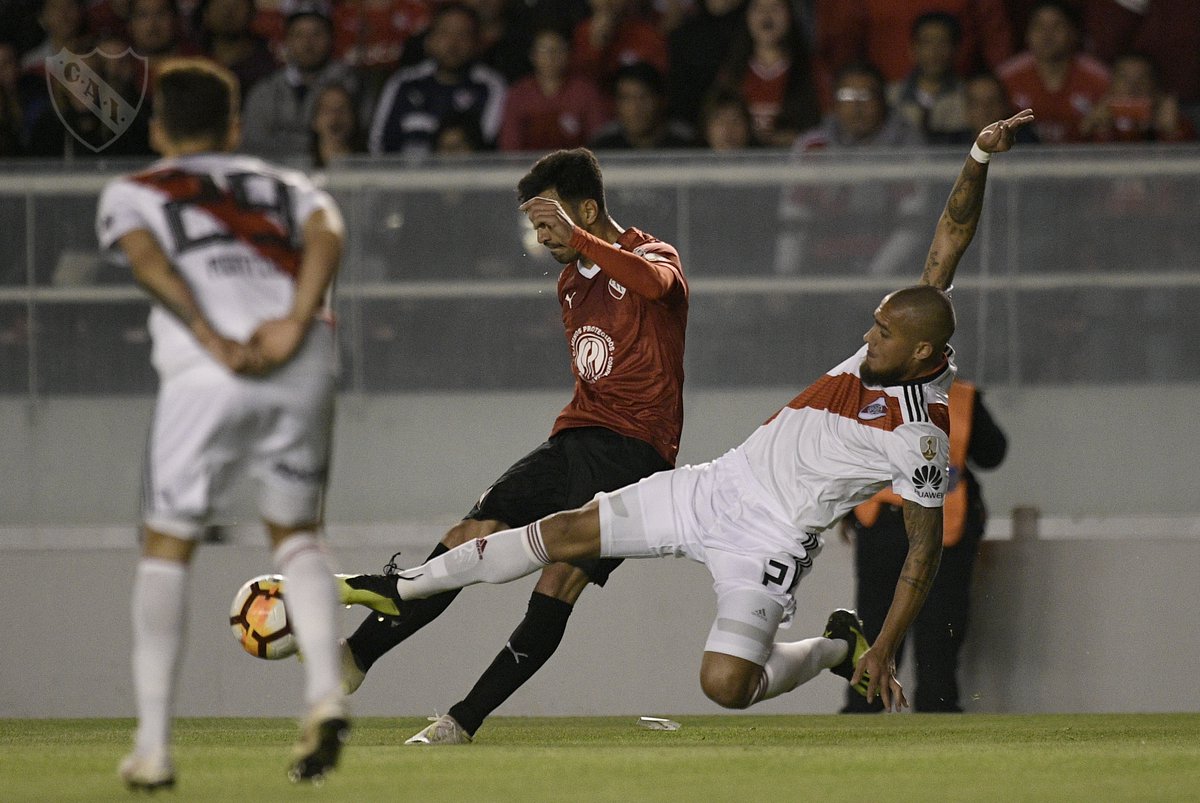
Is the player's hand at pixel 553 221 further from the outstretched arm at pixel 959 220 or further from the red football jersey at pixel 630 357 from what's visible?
the outstretched arm at pixel 959 220

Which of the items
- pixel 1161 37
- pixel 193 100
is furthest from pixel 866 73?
pixel 193 100

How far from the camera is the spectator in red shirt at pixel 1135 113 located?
9.91 metres

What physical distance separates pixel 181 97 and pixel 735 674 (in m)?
2.74

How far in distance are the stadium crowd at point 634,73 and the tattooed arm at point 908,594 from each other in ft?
13.5

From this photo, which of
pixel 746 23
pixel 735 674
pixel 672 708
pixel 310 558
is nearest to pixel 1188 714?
pixel 672 708

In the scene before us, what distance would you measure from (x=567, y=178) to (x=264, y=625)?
1969mm

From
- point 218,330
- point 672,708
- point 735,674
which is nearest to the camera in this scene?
point 218,330

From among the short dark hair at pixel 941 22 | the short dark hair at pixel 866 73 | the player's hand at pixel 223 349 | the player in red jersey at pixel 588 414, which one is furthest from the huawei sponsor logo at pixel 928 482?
the short dark hair at pixel 941 22

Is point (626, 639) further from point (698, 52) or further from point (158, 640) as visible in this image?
point (158, 640)

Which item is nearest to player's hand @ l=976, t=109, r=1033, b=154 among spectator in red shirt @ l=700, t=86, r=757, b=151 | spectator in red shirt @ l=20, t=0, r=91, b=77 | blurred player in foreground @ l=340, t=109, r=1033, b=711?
blurred player in foreground @ l=340, t=109, r=1033, b=711

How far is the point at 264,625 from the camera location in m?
6.13

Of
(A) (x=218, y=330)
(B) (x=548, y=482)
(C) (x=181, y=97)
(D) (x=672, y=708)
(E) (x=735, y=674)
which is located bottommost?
(D) (x=672, y=708)

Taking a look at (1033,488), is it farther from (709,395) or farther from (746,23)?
(746,23)

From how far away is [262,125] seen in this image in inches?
407
